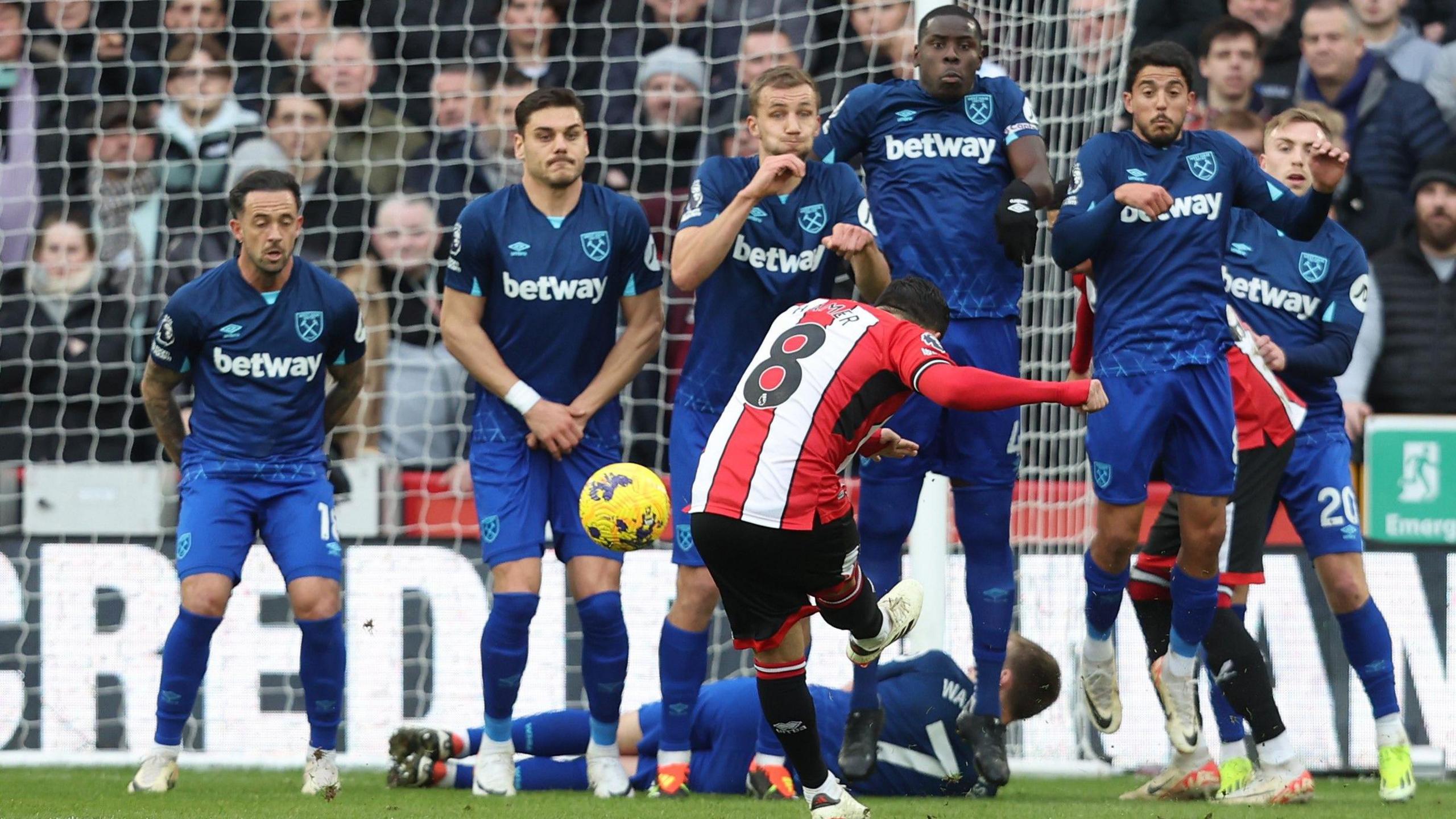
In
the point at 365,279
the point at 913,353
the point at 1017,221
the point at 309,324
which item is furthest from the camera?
the point at 365,279

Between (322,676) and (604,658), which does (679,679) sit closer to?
(604,658)

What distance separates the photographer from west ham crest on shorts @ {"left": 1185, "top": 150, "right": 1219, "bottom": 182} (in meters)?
6.38

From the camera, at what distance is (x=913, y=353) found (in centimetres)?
523

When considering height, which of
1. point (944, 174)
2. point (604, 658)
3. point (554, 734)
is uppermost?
point (944, 174)

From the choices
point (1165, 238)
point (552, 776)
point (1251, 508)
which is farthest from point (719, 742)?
point (1165, 238)

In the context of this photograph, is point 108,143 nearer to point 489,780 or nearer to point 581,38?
point 581,38

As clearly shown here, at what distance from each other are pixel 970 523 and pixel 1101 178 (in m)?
1.29

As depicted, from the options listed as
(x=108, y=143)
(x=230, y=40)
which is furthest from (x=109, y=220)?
(x=230, y=40)

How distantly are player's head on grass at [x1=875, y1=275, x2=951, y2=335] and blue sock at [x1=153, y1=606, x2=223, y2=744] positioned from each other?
2.81m

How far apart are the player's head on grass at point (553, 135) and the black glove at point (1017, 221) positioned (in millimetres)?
1559

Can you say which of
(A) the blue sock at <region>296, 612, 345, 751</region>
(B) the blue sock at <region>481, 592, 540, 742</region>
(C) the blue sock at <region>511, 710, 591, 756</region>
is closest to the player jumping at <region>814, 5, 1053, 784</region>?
(C) the blue sock at <region>511, 710, 591, 756</region>

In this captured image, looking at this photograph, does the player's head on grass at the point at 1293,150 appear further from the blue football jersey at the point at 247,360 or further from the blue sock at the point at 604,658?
the blue football jersey at the point at 247,360

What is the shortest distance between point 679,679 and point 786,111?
205 centimetres

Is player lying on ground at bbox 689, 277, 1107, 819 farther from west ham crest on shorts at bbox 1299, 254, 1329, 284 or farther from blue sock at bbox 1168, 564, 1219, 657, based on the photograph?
west ham crest on shorts at bbox 1299, 254, 1329, 284
